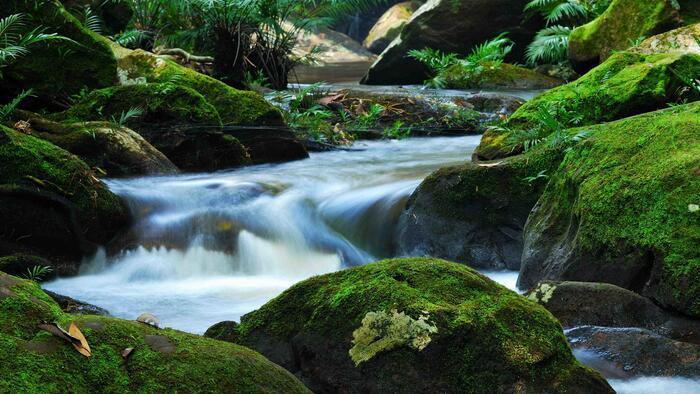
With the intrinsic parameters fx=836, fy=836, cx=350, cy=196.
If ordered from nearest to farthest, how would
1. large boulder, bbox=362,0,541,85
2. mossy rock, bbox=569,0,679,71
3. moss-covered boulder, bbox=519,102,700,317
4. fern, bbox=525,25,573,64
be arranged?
1. moss-covered boulder, bbox=519,102,700,317
2. mossy rock, bbox=569,0,679,71
3. fern, bbox=525,25,573,64
4. large boulder, bbox=362,0,541,85

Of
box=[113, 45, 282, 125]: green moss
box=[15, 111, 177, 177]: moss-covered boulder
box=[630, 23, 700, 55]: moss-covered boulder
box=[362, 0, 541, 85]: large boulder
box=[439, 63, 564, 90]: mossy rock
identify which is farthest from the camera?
box=[362, 0, 541, 85]: large boulder

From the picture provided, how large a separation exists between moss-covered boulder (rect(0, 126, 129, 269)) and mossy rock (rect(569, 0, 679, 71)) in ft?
26.7

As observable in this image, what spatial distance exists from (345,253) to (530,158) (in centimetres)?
160

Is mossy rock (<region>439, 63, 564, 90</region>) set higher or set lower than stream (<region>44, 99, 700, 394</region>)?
higher

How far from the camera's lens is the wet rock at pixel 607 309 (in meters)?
3.68

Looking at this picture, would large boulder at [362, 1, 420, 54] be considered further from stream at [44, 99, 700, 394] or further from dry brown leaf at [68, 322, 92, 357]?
dry brown leaf at [68, 322, 92, 357]

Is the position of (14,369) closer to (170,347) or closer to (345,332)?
(170,347)

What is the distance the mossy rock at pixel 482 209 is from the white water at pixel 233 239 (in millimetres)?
302

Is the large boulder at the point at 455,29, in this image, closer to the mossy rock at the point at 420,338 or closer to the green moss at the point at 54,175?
the green moss at the point at 54,175

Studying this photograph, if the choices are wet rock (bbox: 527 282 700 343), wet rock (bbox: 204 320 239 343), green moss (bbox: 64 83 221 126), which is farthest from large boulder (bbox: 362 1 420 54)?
wet rock (bbox: 204 320 239 343)

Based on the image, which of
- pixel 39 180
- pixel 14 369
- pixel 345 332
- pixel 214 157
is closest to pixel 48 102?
pixel 214 157

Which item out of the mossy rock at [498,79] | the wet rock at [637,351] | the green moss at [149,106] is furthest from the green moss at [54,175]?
the mossy rock at [498,79]

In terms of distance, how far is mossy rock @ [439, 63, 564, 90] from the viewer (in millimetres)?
14016

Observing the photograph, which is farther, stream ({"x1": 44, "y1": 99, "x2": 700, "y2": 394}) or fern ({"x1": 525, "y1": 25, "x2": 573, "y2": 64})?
fern ({"x1": 525, "y1": 25, "x2": 573, "y2": 64})
